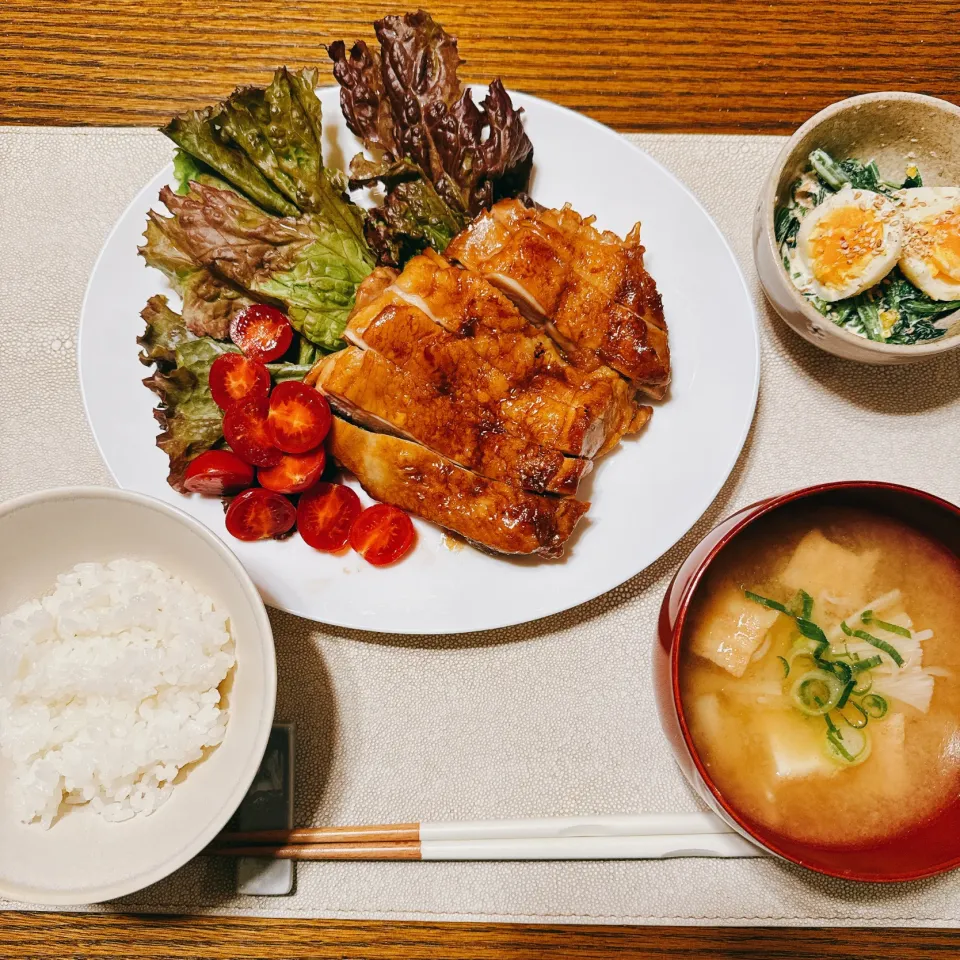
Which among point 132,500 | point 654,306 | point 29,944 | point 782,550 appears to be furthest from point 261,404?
point 29,944

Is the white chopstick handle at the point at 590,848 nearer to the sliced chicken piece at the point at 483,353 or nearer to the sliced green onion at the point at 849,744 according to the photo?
the sliced green onion at the point at 849,744

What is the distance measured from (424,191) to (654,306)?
2.43 feet

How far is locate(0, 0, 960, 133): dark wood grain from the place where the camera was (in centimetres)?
252

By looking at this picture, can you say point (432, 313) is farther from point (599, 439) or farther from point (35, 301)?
point (35, 301)

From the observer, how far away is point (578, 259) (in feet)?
7.18

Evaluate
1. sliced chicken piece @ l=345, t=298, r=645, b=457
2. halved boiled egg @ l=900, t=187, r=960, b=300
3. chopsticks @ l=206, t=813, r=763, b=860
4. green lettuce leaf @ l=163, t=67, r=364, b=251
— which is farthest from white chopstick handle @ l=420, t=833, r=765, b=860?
green lettuce leaf @ l=163, t=67, r=364, b=251

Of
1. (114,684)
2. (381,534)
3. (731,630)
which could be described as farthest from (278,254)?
(731,630)

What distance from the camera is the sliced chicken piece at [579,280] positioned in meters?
2.14

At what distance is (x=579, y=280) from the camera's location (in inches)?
86.1

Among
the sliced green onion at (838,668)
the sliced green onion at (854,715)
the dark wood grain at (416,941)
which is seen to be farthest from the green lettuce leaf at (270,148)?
the dark wood grain at (416,941)

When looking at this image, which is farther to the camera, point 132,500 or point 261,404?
point 261,404

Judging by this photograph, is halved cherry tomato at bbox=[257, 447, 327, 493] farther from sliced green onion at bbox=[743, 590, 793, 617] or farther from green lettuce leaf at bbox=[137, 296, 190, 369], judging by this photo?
sliced green onion at bbox=[743, 590, 793, 617]

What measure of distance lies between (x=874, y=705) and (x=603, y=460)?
3.05 feet

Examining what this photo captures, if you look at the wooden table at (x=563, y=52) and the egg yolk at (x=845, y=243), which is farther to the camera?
the wooden table at (x=563, y=52)
